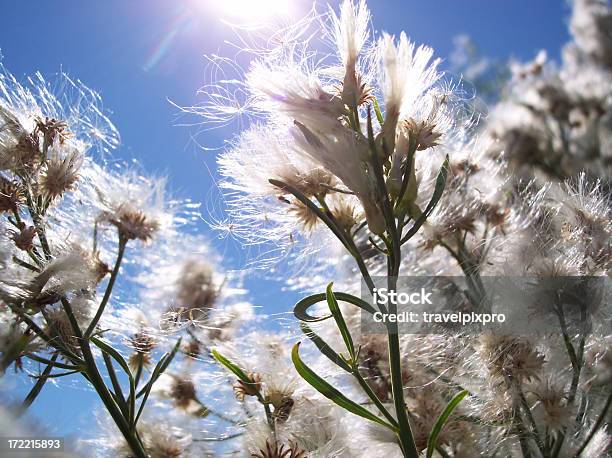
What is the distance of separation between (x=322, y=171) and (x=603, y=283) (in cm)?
73

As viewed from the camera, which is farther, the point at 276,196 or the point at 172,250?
the point at 172,250

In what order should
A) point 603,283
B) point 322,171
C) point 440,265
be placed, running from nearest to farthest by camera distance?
point 322,171 → point 603,283 → point 440,265

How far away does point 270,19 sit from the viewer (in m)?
1.52

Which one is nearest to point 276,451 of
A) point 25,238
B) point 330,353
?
point 330,353

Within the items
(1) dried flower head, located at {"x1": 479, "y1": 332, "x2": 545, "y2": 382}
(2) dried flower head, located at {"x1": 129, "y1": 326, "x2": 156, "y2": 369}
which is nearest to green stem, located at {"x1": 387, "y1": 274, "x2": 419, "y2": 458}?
(1) dried flower head, located at {"x1": 479, "y1": 332, "x2": 545, "y2": 382}

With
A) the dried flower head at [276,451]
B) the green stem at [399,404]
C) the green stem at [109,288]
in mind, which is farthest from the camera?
the dried flower head at [276,451]

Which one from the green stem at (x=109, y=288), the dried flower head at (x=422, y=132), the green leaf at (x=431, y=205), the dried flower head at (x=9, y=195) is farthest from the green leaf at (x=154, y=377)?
the dried flower head at (x=422, y=132)

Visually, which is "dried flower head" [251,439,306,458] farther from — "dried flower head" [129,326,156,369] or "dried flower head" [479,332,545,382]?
"dried flower head" [479,332,545,382]

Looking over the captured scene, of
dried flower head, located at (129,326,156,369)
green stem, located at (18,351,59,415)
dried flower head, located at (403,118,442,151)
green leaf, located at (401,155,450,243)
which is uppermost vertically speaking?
dried flower head, located at (403,118,442,151)

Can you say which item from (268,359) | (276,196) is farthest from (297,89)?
(268,359)

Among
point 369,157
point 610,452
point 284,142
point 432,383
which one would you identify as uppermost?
point 284,142

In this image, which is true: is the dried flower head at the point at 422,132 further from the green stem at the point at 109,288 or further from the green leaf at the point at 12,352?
the green leaf at the point at 12,352

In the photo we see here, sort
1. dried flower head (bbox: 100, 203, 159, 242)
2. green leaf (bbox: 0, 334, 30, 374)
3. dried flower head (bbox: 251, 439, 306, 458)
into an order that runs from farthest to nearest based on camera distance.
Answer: dried flower head (bbox: 100, 203, 159, 242), dried flower head (bbox: 251, 439, 306, 458), green leaf (bbox: 0, 334, 30, 374)

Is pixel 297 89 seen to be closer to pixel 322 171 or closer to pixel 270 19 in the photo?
pixel 322 171
